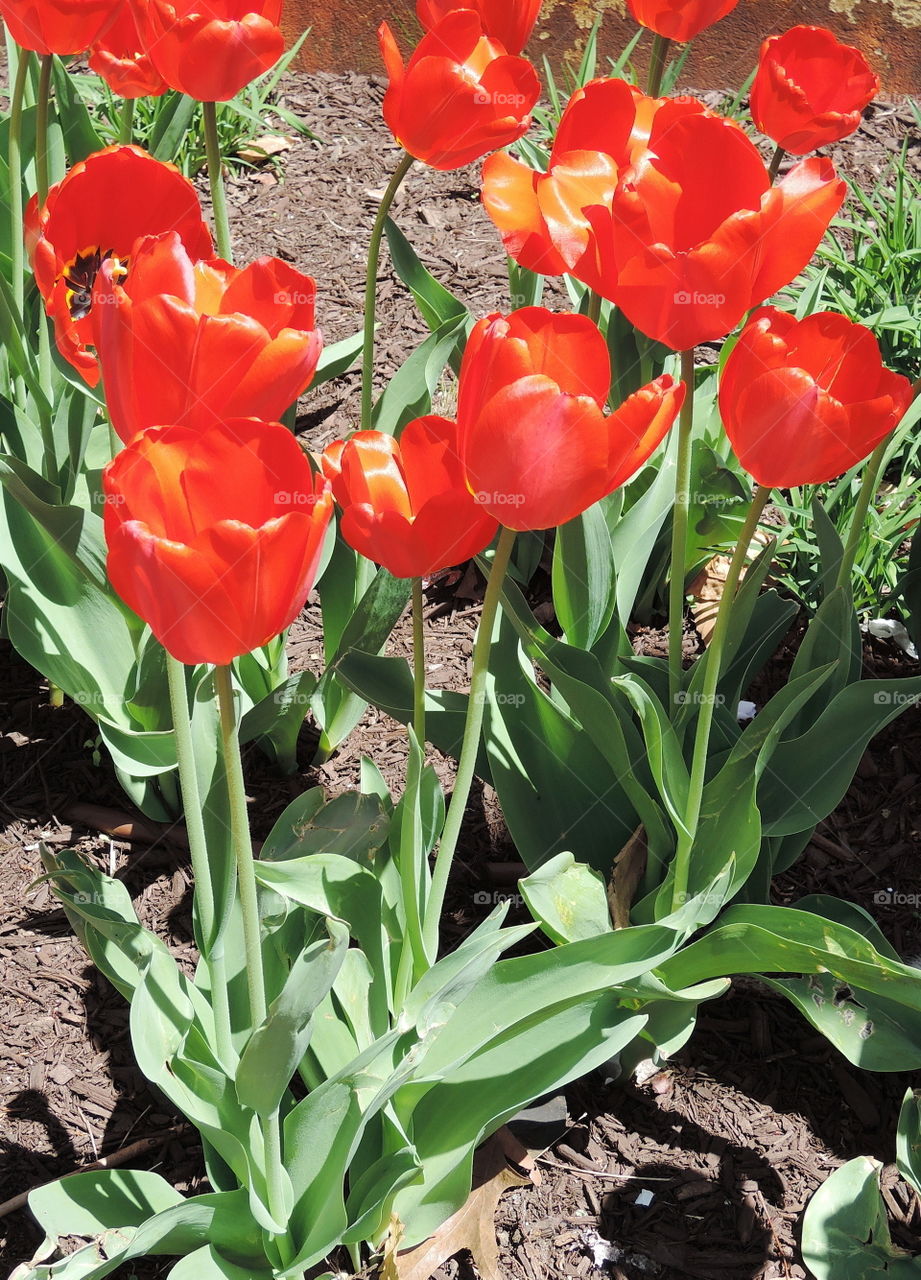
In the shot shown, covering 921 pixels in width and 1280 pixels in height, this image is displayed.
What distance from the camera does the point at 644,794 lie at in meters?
1.72

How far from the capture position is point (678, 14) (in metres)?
1.71

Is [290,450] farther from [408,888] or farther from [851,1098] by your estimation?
[851,1098]

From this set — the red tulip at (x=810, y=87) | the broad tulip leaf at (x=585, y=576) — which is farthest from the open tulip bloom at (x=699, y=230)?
the broad tulip leaf at (x=585, y=576)

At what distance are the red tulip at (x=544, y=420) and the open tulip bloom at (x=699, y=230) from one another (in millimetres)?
128

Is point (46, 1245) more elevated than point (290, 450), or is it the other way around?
point (290, 450)

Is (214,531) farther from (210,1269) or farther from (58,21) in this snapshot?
(58,21)

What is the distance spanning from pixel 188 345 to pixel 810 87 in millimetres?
1164

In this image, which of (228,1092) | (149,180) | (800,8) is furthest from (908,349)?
(228,1092)

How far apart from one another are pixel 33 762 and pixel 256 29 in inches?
51.4

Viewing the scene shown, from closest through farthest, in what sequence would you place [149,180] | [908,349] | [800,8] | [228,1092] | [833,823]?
[228,1092], [149,180], [833,823], [908,349], [800,8]

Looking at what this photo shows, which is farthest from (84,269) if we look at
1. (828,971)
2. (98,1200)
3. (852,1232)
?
(852,1232)

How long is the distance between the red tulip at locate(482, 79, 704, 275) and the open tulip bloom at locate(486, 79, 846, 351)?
0.05 meters

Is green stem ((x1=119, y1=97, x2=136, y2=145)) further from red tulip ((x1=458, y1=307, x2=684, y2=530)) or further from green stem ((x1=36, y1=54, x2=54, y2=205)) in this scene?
red tulip ((x1=458, y1=307, x2=684, y2=530))

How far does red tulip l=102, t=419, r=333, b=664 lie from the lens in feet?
2.90
